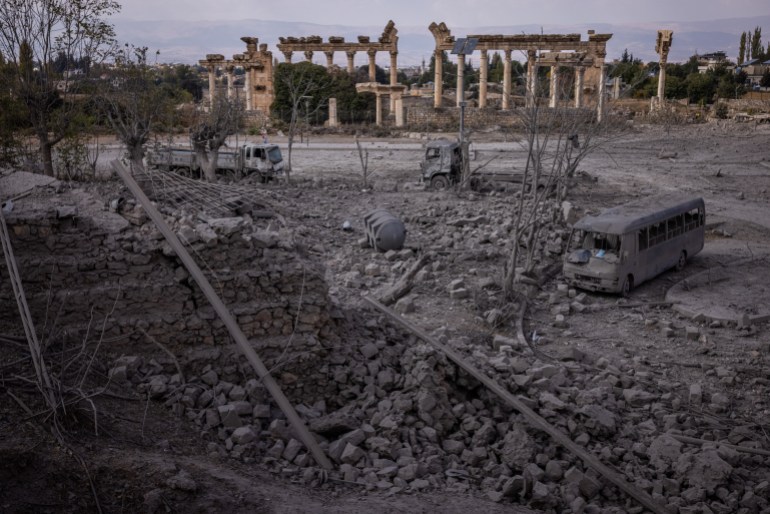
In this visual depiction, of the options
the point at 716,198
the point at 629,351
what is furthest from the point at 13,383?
the point at 716,198

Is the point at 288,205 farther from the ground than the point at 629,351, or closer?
farther from the ground

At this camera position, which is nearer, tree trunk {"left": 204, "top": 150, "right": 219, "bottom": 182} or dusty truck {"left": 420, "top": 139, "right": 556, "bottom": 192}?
tree trunk {"left": 204, "top": 150, "right": 219, "bottom": 182}

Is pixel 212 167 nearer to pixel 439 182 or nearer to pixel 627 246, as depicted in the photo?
pixel 439 182

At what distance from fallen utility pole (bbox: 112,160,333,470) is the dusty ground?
0.59m

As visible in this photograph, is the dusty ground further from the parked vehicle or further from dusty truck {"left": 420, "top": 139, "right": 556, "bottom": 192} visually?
dusty truck {"left": 420, "top": 139, "right": 556, "bottom": 192}

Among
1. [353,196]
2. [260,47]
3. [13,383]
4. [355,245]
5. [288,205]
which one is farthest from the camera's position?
[260,47]

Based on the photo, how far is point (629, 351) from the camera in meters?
12.5

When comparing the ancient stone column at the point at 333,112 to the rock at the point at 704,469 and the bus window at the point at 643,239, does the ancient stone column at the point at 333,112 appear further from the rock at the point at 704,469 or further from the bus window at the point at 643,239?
the rock at the point at 704,469

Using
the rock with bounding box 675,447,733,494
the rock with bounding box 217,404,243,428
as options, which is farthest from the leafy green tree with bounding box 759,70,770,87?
the rock with bounding box 217,404,243,428

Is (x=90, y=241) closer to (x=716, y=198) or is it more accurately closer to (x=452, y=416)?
(x=452, y=416)

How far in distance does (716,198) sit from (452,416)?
20.0 meters

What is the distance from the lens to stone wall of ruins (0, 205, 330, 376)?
8367mm

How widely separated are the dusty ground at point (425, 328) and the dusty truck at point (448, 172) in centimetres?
89

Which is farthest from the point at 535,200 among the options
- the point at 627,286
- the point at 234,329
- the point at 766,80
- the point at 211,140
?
the point at 766,80
